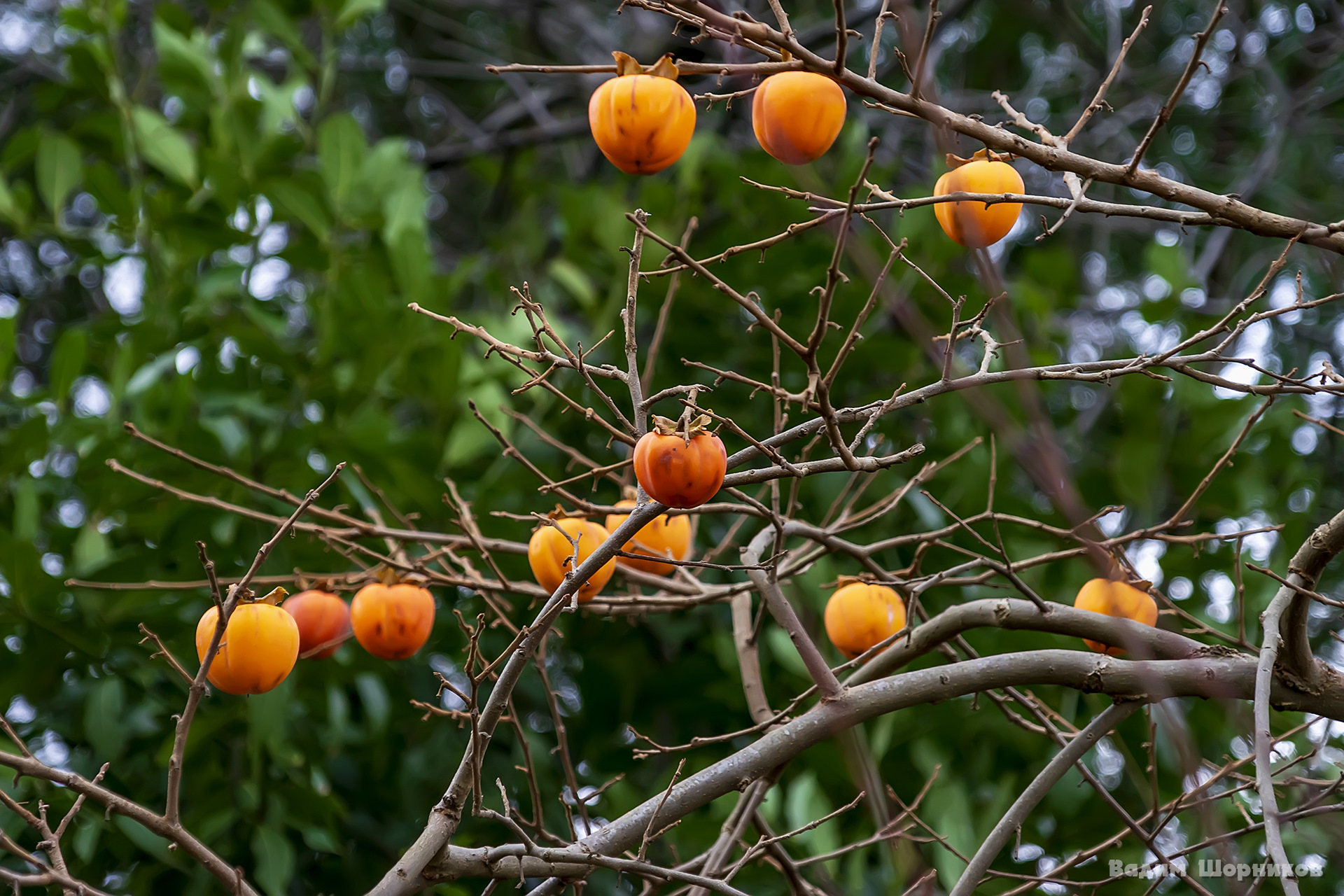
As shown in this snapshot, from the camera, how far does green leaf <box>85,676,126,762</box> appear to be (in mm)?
1917

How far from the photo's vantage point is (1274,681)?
120 centimetres

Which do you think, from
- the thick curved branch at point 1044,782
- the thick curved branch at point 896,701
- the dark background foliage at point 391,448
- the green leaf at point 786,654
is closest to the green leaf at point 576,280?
the dark background foliage at point 391,448

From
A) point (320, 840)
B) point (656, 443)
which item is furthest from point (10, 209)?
point (656, 443)

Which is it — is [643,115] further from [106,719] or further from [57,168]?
[57,168]

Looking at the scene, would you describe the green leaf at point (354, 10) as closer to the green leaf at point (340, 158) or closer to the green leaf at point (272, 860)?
the green leaf at point (340, 158)

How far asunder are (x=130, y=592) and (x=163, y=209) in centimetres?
94

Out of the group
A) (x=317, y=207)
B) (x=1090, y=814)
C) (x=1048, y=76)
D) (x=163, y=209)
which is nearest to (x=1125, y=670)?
(x=1090, y=814)

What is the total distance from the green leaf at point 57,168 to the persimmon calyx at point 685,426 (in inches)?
84.8

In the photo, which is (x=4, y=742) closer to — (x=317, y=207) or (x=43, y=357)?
(x=317, y=207)

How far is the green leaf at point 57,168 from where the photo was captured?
8.52 ft

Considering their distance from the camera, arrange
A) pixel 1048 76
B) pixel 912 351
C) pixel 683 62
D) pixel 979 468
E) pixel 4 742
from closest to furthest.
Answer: pixel 683 62
pixel 4 742
pixel 979 468
pixel 912 351
pixel 1048 76

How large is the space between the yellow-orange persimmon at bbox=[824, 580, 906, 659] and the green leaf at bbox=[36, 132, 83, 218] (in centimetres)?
211

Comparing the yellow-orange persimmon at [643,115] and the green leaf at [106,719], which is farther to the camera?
the green leaf at [106,719]

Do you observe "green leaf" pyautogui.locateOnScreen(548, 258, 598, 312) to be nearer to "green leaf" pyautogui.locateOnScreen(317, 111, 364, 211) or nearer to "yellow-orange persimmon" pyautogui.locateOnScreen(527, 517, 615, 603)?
"green leaf" pyautogui.locateOnScreen(317, 111, 364, 211)
